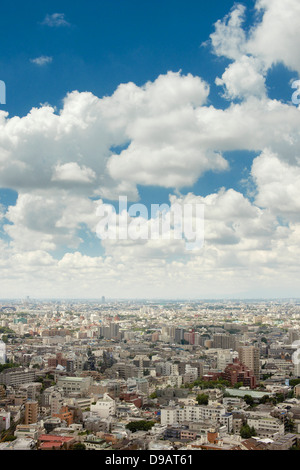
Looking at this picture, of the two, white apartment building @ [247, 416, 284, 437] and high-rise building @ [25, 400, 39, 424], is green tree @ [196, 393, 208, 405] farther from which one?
high-rise building @ [25, 400, 39, 424]

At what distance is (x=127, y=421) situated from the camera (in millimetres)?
6246

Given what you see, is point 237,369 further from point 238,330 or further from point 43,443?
point 238,330

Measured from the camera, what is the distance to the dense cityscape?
533cm

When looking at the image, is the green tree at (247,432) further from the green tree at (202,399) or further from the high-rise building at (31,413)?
the high-rise building at (31,413)

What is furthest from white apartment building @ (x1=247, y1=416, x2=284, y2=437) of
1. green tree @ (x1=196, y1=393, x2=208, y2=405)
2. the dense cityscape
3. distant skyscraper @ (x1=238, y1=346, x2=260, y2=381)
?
distant skyscraper @ (x1=238, y1=346, x2=260, y2=381)

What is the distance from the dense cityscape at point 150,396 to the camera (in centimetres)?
533

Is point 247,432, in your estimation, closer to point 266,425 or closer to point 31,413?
point 266,425

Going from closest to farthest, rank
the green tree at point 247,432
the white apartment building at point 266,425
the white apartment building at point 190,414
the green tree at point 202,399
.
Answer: the green tree at point 247,432 < the white apartment building at point 266,425 < the white apartment building at point 190,414 < the green tree at point 202,399

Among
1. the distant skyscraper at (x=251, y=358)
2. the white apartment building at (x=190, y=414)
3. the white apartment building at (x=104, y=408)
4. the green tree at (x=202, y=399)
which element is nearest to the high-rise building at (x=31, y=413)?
the white apartment building at (x=104, y=408)

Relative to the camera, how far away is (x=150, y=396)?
332 inches

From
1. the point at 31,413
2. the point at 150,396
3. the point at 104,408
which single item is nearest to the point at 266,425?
the point at 104,408

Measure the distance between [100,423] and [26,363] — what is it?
6.72m

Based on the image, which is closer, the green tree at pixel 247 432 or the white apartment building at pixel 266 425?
the green tree at pixel 247 432
